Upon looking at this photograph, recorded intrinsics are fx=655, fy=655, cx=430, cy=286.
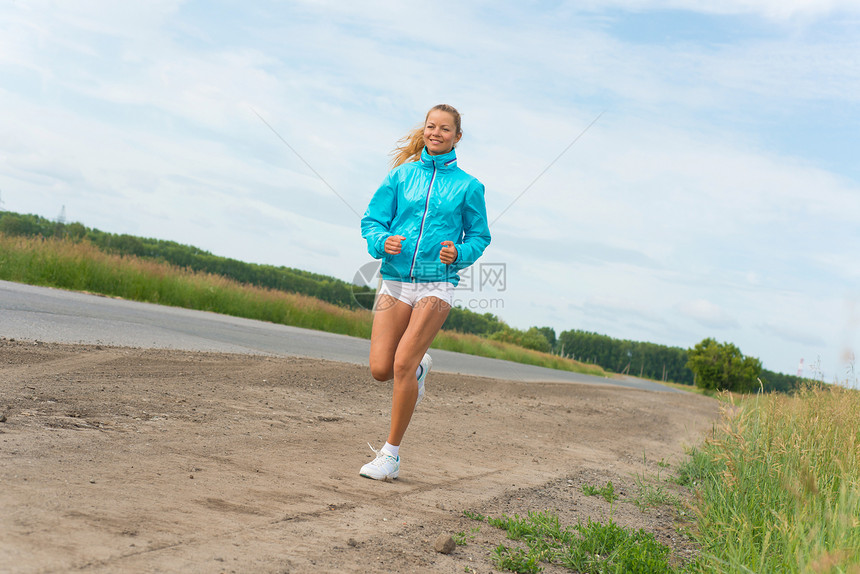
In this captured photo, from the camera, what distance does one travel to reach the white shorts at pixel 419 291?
419cm

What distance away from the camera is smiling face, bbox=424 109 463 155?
427 cm

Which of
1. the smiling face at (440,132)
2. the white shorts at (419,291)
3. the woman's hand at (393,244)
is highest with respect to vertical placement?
the smiling face at (440,132)

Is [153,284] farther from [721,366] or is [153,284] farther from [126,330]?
[721,366]

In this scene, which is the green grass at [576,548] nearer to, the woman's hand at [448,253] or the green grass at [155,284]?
the woman's hand at [448,253]

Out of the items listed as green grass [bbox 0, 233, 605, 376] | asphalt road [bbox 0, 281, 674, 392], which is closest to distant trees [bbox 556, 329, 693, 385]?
green grass [bbox 0, 233, 605, 376]

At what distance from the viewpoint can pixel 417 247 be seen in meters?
4.13

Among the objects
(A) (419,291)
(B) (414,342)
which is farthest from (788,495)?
(A) (419,291)

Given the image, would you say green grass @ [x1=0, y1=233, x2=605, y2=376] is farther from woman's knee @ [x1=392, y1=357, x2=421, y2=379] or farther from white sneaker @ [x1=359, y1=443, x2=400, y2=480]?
woman's knee @ [x1=392, y1=357, x2=421, y2=379]

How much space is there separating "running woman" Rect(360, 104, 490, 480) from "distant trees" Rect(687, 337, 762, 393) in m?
42.0

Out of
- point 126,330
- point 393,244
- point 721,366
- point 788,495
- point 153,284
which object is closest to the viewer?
point 788,495

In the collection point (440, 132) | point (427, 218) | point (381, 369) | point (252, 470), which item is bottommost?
point (252, 470)

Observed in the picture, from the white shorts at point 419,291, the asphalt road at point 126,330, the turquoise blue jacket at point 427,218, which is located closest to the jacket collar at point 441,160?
the turquoise blue jacket at point 427,218

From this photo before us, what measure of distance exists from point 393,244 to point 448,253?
34 cm

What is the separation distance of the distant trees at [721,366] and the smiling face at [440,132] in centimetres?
4208
